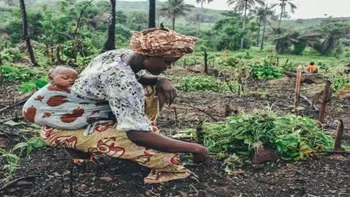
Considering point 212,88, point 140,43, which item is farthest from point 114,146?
point 212,88

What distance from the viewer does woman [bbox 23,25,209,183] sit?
209 centimetres

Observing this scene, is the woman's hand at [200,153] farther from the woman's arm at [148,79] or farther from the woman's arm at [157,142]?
the woman's arm at [148,79]

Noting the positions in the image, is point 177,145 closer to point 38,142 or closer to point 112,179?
point 112,179

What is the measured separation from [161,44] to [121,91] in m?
0.32

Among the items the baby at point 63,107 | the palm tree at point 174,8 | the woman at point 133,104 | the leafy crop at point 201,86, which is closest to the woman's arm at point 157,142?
the woman at point 133,104

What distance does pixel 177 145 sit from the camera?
216 centimetres

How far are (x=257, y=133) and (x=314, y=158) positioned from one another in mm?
460

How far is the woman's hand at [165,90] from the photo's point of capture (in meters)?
2.57

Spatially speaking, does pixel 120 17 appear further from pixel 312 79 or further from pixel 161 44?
pixel 161 44

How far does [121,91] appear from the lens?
2078 millimetres

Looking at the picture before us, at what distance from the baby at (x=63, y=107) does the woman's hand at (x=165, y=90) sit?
0.36 metres

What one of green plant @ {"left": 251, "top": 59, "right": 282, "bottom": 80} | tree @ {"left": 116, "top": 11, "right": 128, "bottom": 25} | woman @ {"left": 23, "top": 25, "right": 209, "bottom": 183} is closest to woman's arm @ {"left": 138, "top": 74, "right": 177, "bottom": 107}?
woman @ {"left": 23, "top": 25, "right": 209, "bottom": 183}

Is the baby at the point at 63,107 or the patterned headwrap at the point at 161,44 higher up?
the patterned headwrap at the point at 161,44

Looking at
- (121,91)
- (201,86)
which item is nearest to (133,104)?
(121,91)
